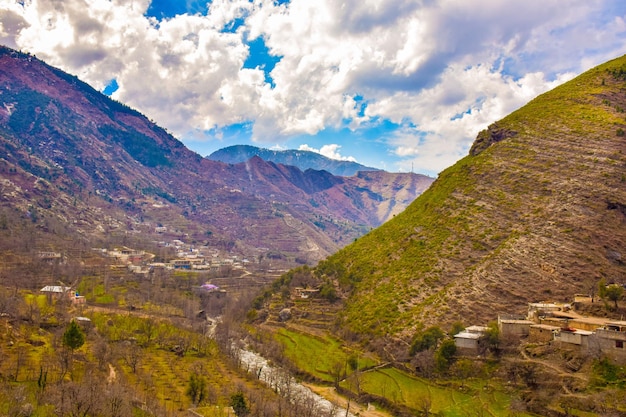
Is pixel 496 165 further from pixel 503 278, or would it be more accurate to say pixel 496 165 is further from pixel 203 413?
pixel 203 413

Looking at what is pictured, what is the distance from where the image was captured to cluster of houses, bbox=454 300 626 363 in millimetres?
38438

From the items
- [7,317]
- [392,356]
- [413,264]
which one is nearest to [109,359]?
[7,317]

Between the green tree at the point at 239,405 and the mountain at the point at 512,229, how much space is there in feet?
71.9

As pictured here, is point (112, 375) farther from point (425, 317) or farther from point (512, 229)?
point (512, 229)

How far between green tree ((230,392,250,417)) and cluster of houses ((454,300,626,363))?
22.0m

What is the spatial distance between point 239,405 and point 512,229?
40.8 metres

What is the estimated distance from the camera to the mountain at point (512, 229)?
5434 centimetres

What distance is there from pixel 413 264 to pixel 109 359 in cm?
4027

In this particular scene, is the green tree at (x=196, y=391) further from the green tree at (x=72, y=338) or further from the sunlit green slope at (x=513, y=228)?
the sunlit green slope at (x=513, y=228)

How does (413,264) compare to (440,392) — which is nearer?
(440,392)

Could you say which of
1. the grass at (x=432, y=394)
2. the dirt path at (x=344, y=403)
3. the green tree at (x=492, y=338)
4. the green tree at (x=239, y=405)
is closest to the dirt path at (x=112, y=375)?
the green tree at (x=239, y=405)

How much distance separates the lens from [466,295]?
55.8 meters

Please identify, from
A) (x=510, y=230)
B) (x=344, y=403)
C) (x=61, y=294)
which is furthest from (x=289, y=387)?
(x=61, y=294)

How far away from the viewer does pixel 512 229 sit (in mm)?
60969
